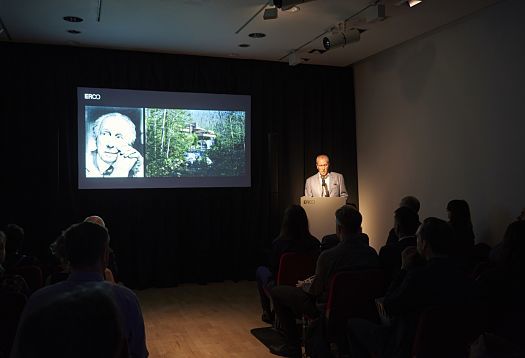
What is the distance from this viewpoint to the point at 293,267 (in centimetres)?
427

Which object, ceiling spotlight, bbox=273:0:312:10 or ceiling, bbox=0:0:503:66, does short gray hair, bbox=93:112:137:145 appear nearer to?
ceiling, bbox=0:0:503:66

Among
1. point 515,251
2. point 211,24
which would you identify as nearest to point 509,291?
point 515,251

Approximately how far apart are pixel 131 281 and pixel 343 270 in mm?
4189

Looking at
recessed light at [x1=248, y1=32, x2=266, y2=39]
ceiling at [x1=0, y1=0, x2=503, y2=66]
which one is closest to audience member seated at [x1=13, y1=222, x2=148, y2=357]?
ceiling at [x1=0, y1=0, x2=503, y2=66]

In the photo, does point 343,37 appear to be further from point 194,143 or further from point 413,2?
point 194,143

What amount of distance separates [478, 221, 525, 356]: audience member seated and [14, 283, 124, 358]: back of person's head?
Result: 2.00 m

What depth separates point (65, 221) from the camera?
21.7 feet

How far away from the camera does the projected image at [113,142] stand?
6.66 meters

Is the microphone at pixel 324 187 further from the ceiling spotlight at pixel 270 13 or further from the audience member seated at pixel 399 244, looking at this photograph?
the audience member seated at pixel 399 244

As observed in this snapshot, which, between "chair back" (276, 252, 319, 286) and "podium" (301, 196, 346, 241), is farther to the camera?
"podium" (301, 196, 346, 241)

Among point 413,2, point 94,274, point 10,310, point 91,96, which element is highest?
point 413,2

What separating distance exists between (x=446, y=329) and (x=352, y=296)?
90 centimetres

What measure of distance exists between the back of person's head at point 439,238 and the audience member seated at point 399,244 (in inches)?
27.2

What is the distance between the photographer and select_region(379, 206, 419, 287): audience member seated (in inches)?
139
